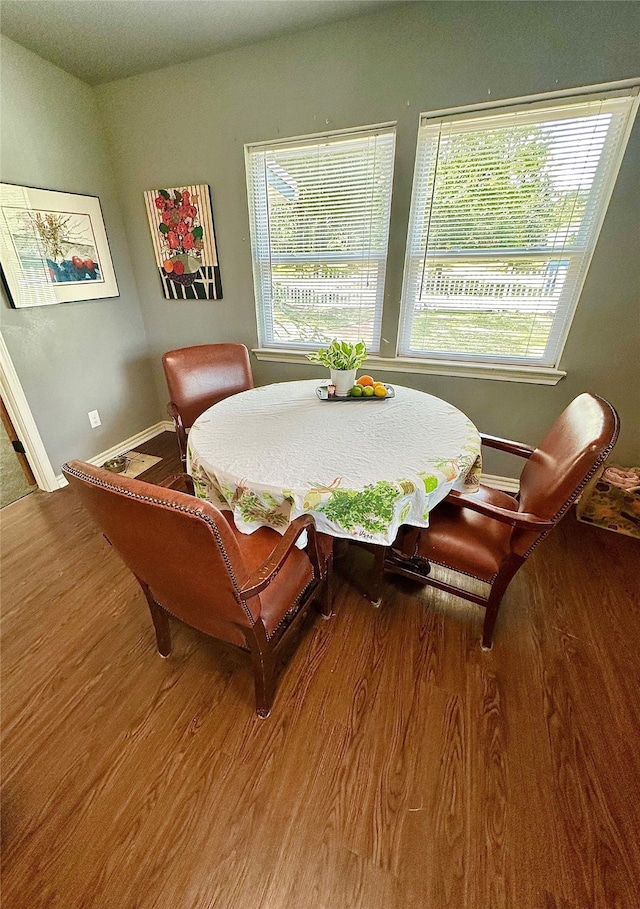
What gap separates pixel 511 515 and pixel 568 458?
0.24 m

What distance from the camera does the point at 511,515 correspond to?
1123mm

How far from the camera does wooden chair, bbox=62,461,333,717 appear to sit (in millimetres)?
740

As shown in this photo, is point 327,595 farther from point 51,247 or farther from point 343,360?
point 51,247

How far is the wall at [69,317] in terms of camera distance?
2041 millimetres

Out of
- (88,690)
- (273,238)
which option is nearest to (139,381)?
(273,238)

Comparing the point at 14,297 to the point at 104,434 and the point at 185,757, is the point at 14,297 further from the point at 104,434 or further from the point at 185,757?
the point at 185,757

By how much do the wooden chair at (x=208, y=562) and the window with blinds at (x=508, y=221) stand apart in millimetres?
1671

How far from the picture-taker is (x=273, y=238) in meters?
2.39

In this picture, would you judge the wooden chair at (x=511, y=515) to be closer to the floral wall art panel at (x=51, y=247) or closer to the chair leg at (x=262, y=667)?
the chair leg at (x=262, y=667)

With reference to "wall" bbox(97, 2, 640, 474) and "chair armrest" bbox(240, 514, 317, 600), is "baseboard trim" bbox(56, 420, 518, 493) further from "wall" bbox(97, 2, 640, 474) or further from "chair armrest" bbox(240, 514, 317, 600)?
"chair armrest" bbox(240, 514, 317, 600)

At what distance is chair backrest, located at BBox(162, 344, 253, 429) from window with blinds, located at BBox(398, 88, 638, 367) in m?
1.13

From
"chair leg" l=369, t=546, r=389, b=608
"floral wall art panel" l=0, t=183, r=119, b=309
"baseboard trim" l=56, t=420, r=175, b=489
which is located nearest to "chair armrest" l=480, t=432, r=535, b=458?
"chair leg" l=369, t=546, r=389, b=608

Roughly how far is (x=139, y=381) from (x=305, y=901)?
3227mm

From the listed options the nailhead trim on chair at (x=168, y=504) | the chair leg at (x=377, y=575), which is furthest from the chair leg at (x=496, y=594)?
the nailhead trim on chair at (x=168, y=504)
